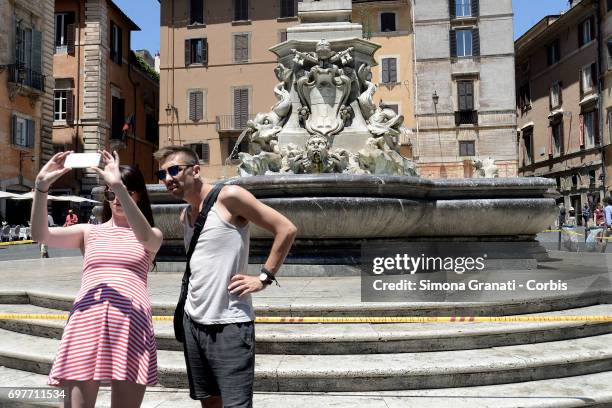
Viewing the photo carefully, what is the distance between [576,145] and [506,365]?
37.4 metres

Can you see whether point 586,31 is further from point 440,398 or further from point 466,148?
point 440,398

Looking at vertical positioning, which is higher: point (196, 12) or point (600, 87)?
point (196, 12)

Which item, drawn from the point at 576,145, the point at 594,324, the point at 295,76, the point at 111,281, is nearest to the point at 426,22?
the point at 576,145

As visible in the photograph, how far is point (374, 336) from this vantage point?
3916 mm

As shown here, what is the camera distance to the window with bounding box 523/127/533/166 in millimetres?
43938

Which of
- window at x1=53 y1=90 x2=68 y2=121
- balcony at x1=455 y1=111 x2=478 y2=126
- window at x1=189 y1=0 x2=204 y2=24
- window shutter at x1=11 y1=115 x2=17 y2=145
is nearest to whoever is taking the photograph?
window shutter at x1=11 y1=115 x2=17 y2=145

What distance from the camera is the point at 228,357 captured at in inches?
89.0

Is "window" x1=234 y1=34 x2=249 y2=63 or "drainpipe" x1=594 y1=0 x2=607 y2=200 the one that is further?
"window" x1=234 y1=34 x2=249 y2=63

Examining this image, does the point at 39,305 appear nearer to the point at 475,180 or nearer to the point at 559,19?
the point at 475,180

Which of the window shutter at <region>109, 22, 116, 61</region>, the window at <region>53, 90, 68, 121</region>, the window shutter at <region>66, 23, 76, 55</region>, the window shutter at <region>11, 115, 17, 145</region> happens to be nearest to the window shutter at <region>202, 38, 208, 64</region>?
the window shutter at <region>109, 22, 116, 61</region>

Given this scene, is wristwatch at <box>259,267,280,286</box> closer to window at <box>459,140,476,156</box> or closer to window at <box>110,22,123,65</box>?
window at <box>459,140,476,156</box>

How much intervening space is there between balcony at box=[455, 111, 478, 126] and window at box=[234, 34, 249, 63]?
14.4 m

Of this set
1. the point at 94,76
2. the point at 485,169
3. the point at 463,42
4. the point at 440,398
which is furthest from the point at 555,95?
the point at 440,398

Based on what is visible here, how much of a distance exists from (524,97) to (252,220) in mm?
47626
